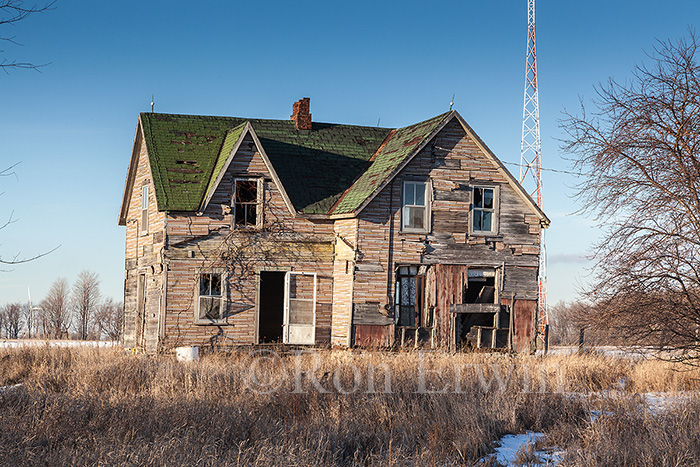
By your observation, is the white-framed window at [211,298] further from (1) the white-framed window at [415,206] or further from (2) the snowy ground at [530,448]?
(2) the snowy ground at [530,448]

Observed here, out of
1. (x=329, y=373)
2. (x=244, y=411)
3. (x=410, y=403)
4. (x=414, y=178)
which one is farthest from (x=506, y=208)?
(x=244, y=411)

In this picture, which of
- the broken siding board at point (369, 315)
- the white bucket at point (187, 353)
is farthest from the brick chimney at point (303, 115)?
the white bucket at point (187, 353)

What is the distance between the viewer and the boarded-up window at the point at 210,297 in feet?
68.6

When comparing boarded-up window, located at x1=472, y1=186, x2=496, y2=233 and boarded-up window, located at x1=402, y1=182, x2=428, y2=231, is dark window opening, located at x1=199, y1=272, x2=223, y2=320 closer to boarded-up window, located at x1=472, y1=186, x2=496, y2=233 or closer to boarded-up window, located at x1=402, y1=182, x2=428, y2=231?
boarded-up window, located at x1=402, y1=182, x2=428, y2=231

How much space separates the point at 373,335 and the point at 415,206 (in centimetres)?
385

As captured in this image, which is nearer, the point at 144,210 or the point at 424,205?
the point at 424,205

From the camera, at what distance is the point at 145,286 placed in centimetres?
2269

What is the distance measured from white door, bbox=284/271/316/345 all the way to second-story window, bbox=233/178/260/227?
6.28 ft

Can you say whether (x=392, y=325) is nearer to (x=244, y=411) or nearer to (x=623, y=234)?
(x=623, y=234)

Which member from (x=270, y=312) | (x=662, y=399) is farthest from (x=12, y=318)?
(x=662, y=399)

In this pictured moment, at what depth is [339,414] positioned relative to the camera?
11680 millimetres

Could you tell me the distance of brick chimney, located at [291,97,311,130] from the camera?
2484 cm

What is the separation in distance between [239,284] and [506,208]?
8.09 meters

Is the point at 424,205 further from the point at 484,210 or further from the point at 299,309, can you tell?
the point at 299,309
